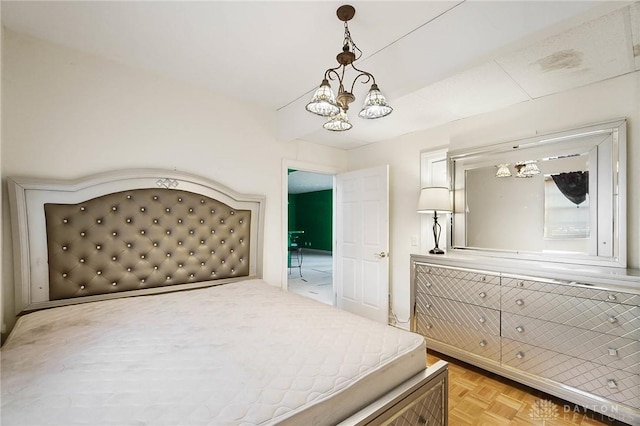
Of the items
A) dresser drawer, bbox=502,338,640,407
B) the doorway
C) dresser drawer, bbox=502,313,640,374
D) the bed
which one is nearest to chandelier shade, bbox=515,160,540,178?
dresser drawer, bbox=502,313,640,374

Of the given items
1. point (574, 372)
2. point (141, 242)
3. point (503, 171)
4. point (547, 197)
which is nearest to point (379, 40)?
point (503, 171)

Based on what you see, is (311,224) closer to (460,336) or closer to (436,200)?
(436,200)

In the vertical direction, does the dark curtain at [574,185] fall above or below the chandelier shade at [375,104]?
below

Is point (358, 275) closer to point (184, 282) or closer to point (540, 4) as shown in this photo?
point (184, 282)

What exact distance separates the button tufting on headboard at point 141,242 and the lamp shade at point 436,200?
1822mm

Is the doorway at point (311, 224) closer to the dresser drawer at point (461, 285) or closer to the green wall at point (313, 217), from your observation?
the green wall at point (313, 217)

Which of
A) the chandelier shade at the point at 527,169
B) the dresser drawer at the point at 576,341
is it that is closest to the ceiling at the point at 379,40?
the chandelier shade at the point at 527,169

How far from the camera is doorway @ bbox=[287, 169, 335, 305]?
7531 millimetres

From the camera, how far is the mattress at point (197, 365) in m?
0.83

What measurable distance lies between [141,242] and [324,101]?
1.76 meters

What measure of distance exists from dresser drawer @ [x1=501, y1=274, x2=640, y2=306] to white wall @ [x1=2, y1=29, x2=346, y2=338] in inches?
84.2

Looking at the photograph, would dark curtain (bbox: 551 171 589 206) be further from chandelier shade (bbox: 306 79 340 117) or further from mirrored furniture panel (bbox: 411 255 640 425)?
chandelier shade (bbox: 306 79 340 117)

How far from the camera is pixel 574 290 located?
1837 millimetres

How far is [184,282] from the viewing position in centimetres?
226
